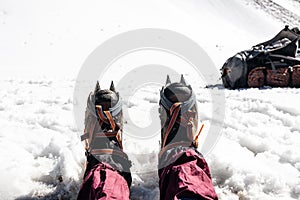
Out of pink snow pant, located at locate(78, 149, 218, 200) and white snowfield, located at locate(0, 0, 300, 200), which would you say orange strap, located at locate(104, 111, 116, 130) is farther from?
pink snow pant, located at locate(78, 149, 218, 200)

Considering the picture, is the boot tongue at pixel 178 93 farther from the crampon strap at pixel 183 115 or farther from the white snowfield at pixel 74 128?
the white snowfield at pixel 74 128

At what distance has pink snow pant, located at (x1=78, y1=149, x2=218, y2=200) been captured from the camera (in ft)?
5.18

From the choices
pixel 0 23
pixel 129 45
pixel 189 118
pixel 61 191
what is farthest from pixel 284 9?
pixel 61 191

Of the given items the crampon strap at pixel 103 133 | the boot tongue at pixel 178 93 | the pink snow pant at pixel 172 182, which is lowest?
the pink snow pant at pixel 172 182

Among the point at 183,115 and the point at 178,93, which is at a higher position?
the point at 178,93

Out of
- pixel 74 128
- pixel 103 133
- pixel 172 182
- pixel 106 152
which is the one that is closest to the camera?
pixel 172 182

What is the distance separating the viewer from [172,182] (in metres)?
1.67

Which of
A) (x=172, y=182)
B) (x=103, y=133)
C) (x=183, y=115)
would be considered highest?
(x=183, y=115)

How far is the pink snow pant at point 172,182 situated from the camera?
158 cm

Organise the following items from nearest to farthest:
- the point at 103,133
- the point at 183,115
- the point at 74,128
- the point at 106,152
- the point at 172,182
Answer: the point at 172,182 → the point at 106,152 → the point at 103,133 → the point at 183,115 → the point at 74,128

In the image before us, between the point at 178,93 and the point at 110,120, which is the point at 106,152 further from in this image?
the point at 178,93

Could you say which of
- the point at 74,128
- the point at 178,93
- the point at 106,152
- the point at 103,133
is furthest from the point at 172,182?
the point at 74,128

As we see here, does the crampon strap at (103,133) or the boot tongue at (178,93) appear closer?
the crampon strap at (103,133)

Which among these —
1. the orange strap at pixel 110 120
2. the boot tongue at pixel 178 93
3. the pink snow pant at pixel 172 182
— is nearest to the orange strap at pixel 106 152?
the pink snow pant at pixel 172 182
